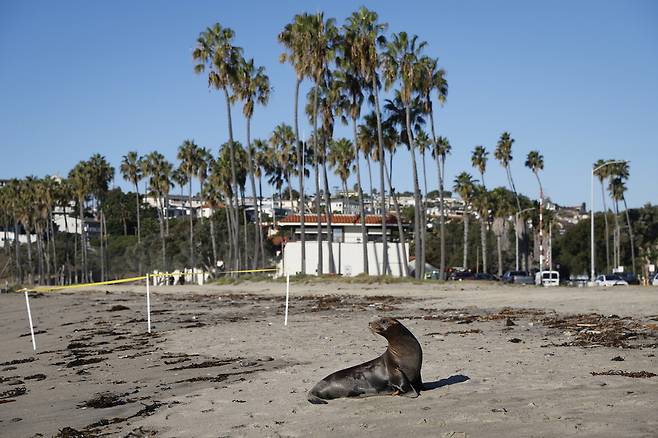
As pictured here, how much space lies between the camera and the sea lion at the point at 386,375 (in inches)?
386

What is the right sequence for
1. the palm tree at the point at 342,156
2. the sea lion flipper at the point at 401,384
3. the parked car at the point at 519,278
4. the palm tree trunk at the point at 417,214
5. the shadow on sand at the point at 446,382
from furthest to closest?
the palm tree at the point at 342,156, the parked car at the point at 519,278, the palm tree trunk at the point at 417,214, the shadow on sand at the point at 446,382, the sea lion flipper at the point at 401,384

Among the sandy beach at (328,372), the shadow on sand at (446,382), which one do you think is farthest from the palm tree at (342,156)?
the shadow on sand at (446,382)

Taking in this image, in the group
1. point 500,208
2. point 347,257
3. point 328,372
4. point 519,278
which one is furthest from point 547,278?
point 328,372

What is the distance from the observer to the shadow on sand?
34.2 feet

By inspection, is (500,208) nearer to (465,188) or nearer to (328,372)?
(465,188)

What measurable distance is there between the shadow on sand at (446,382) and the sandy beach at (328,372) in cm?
3

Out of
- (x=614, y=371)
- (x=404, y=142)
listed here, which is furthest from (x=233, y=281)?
(x=614, y=371)

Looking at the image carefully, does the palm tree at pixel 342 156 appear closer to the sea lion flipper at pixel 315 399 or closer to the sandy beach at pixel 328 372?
the sandy beach at pixel 328 372

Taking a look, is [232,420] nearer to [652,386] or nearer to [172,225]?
[652,386]

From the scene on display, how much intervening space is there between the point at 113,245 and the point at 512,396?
377ft

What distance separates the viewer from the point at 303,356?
47.9 feet

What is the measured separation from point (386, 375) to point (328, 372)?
8.73ft

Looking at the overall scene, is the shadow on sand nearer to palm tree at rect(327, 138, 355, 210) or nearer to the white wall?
the white wall

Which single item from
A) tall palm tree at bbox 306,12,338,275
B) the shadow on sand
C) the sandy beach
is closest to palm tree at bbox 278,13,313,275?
tall palm tree at bbox 306,12,338,275
